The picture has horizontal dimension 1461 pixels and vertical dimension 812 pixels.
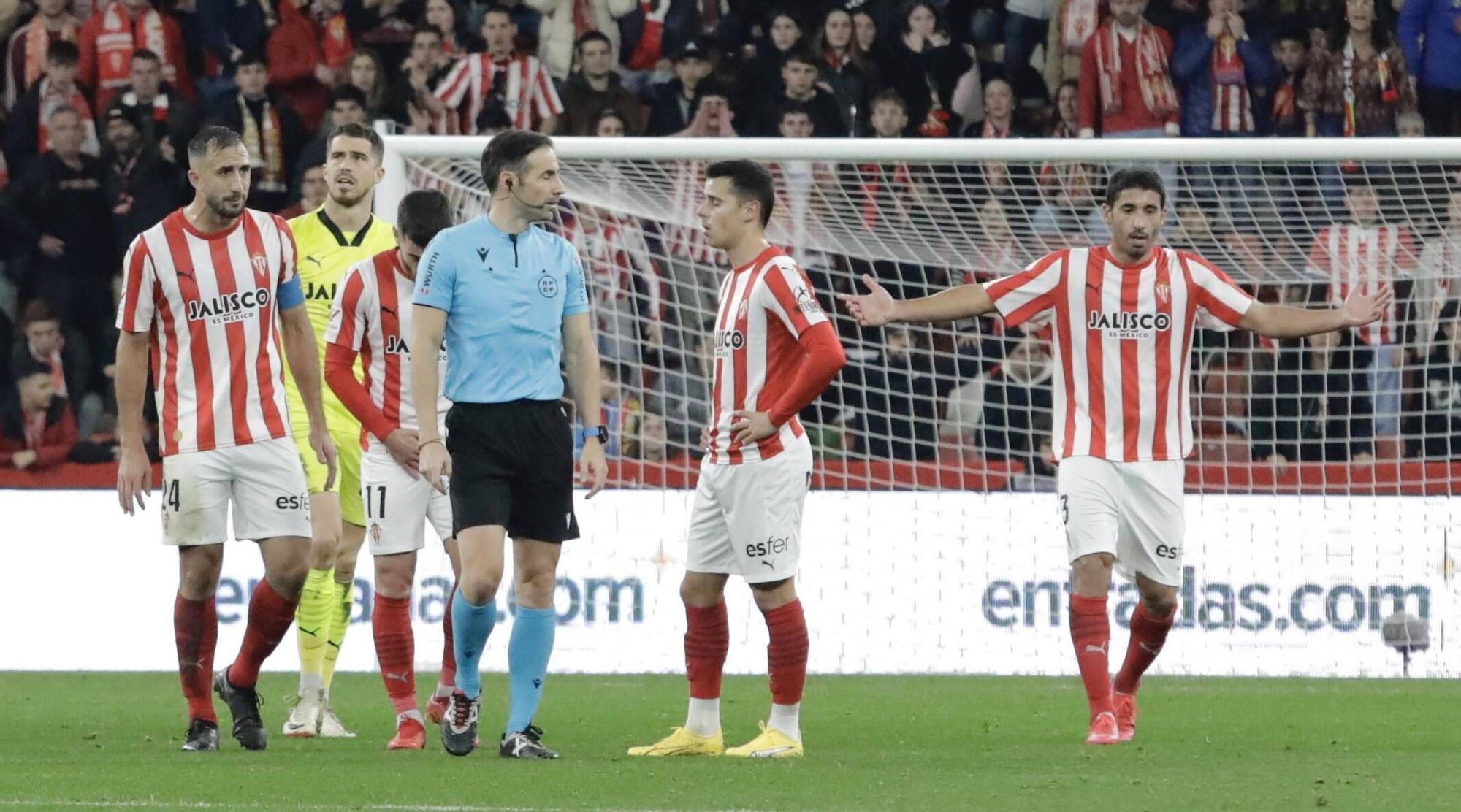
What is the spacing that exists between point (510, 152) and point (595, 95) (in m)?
8.21

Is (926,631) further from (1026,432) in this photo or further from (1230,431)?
(1230,431)

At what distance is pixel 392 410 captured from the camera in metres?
8.18

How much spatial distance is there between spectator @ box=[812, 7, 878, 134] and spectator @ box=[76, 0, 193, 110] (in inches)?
174

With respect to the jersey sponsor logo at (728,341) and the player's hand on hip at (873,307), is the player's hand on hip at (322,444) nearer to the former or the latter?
the jersey sponsor logo at (728,341)

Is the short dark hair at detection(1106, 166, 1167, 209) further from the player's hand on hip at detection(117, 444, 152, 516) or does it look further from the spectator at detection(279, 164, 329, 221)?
the spectator at detection(279, 164, 329, 221)

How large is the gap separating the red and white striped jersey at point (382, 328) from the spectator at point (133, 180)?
295 inches

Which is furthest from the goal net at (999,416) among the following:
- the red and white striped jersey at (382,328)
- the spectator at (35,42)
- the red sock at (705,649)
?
the spectator at (35,42)

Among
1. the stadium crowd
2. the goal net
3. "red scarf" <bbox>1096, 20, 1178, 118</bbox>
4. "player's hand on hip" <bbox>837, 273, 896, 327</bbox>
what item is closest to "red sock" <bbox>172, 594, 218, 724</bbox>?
"player's hand on hip" <bbox>837, 273, 896, 327</bbox>

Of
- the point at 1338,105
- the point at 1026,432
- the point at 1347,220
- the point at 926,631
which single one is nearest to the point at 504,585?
the point at 926,631

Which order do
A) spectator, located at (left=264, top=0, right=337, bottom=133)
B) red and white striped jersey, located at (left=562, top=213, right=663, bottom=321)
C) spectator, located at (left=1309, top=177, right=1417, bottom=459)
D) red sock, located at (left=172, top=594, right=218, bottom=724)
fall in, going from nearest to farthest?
red sock, located at (left=172, top=594, right=218, bottom=724)
spectator, located at (left=1309, top=177, right=1417, bottom=459)
red and white striped jersey, located at (left=562, top=213, right=663, bottom=321)
spectator, located at (left=264, top=0, right=337, bottom=133)

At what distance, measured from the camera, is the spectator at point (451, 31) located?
51.8 ft

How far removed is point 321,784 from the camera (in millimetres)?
6340

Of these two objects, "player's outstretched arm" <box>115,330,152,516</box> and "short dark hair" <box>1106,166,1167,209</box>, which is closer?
"player's outstretched arm" <box>115,330,152,516</box>

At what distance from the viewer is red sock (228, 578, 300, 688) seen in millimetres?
7715
